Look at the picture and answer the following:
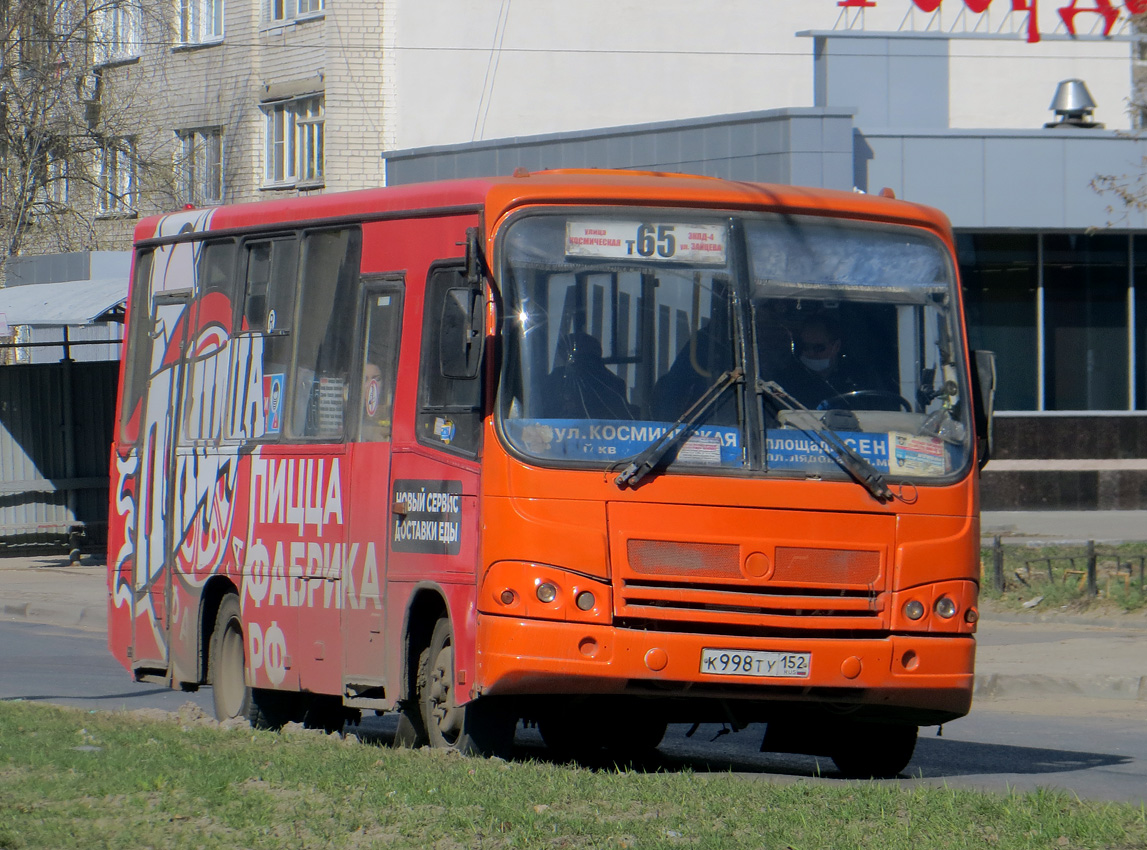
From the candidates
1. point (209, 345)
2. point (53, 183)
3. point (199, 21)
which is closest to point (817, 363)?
point (209, 345)

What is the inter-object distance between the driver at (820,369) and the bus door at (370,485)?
200 centimetres

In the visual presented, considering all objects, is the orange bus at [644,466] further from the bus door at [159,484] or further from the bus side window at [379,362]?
the bus door at [159,484]

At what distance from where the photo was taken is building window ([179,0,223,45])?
3478 cm

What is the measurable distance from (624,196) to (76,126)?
28798mm

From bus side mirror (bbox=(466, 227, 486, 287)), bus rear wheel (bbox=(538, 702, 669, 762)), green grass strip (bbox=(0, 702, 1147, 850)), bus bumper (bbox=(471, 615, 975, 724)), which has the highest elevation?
bus side mirror (bbox=(466, 227, 486, 287))

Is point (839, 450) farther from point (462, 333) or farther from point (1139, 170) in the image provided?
point (1139, 170)

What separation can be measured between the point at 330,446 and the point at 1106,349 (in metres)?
19.6

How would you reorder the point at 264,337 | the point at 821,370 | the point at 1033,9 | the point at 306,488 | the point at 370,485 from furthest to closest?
the point at 1033,9 < the point at 264,337 < the point at 306,488 < the point at 370,485 < the point at 821,370

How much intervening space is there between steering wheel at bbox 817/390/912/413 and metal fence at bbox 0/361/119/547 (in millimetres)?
16861

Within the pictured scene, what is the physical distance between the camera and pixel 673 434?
25.0ft

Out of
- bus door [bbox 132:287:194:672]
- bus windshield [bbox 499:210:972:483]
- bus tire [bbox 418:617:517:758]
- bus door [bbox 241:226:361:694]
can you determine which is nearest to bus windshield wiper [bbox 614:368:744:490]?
bus windshield [bbox 499:210:972:483]

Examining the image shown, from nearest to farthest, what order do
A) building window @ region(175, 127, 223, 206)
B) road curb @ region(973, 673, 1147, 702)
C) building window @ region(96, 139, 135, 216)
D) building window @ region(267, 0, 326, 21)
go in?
road curb @ region(973, 673, 1147, 702)
building window @ region(267, 0, 326, 21)
building window @ region(175, 127, 223, 206)
building window @ region(96, 139, 135, 216)

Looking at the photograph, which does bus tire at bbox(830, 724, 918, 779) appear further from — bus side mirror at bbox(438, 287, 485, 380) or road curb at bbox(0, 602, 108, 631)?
road curb at bbox(0, 602, 108, 631)

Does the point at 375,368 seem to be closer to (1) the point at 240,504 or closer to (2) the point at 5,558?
(1) the point at 240,504
